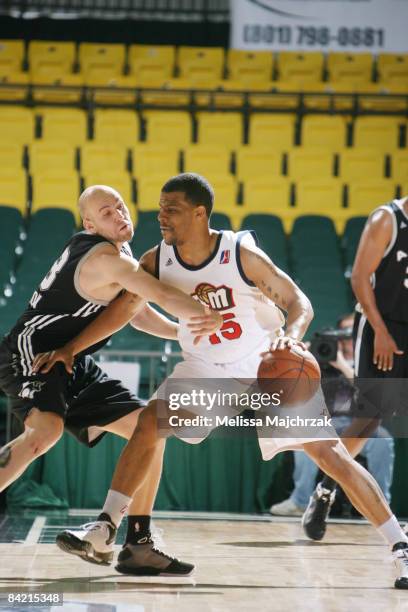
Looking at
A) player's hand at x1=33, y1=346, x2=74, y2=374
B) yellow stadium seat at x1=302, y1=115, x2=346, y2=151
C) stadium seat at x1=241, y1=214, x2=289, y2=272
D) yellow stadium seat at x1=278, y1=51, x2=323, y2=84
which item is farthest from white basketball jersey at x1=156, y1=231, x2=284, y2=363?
yellow stadium seat at x1=278, y1=51, x2=323, y2=84

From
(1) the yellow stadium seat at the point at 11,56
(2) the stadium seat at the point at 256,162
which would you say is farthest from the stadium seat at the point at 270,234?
(1) the yellow stadium seat at the point at 11,56

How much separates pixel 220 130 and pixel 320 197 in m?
1.73

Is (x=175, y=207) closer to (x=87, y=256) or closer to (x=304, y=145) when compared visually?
(x=87, y=256)

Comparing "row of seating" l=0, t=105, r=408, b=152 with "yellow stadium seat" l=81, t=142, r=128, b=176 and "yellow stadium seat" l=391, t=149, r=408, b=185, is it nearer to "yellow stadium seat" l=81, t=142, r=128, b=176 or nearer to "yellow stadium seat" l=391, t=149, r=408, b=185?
"yellow stadium seat" l=391, t=149, r=408, b=185

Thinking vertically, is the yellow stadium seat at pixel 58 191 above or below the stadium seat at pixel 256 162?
below

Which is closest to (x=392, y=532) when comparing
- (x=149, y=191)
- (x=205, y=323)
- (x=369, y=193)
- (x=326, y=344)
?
(x=205, y=323)

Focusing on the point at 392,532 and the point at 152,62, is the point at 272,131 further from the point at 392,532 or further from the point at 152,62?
the point at 392,532

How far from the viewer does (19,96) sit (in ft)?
41.9

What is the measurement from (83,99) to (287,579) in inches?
368

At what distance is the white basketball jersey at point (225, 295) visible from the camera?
404cm

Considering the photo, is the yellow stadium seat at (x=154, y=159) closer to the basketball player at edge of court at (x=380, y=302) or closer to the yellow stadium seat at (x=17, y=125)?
the yellow stadium seat at (x=17, y=125)

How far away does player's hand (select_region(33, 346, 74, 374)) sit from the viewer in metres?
3.76

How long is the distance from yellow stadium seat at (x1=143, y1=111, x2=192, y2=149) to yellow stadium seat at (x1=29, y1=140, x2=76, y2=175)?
1.13 meters

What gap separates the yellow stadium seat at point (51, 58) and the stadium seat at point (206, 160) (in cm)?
280
